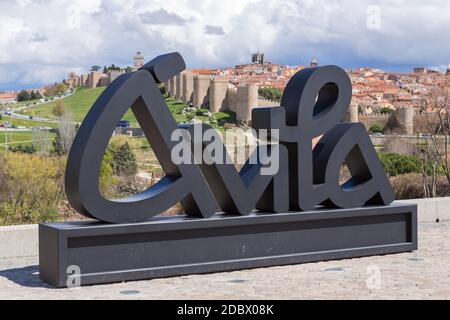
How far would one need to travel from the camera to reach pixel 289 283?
9.28 m

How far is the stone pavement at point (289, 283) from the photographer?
8.52m

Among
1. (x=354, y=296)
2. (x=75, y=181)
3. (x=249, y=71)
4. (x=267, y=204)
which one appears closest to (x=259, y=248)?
(x=267, y=204)

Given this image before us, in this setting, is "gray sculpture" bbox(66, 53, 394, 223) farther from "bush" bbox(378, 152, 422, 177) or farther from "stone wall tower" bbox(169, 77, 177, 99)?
"stone wall tower" bbox(169, 77, 177, 99)

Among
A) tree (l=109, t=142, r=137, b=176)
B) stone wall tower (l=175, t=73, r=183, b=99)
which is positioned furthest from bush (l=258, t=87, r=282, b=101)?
tree (l=109, t=142, r=137, b=176)

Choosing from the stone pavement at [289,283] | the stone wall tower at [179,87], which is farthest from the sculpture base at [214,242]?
the stone wall tower at [179,87]

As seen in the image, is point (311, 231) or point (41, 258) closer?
point (41, 258)

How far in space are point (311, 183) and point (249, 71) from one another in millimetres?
166545

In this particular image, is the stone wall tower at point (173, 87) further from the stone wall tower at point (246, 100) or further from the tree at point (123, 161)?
the tree at point (123, 161)

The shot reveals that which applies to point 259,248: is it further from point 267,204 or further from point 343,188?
point 343,188

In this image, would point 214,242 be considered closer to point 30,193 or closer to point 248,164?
point 248,164

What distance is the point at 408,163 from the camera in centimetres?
3125

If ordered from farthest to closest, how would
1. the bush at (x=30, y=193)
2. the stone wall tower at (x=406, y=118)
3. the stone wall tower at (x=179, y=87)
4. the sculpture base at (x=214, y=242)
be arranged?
the stone wall tower at (x=179, y=87)
the stone wall tower at (x=406, y=118)
the bush at (x=30, y=193)
the sculpture base at (x=214, y=242)

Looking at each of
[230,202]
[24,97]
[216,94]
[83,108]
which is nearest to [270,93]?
[216,94]

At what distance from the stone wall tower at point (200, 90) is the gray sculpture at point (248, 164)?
10063 cm
